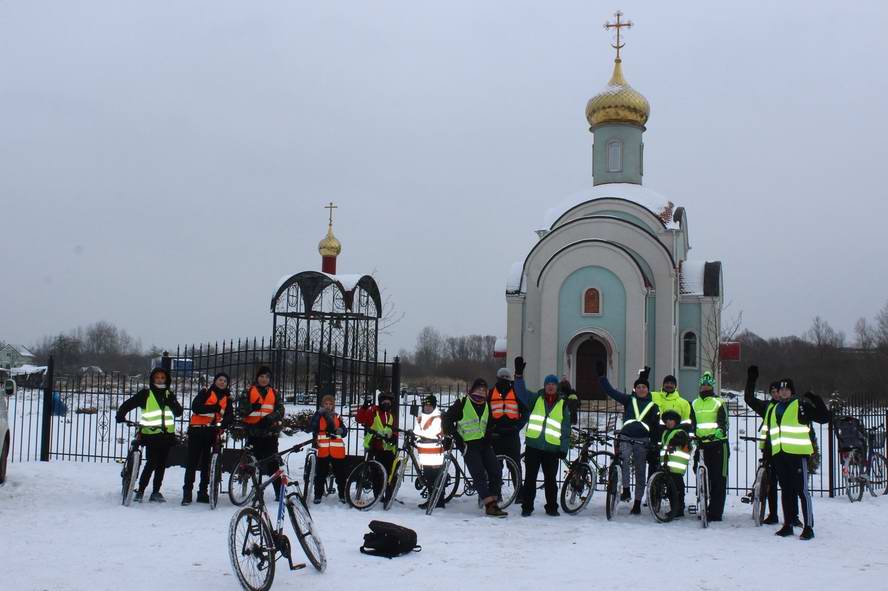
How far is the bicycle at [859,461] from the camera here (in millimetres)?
11695

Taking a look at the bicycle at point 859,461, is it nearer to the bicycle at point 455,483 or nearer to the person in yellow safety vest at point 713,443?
the person in yellow safety vest at point 713,443

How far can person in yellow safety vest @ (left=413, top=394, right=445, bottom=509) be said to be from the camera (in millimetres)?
10414

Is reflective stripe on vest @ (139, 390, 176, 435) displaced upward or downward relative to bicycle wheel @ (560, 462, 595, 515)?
upward

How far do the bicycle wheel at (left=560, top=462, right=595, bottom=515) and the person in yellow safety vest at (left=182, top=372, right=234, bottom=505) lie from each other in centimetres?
422

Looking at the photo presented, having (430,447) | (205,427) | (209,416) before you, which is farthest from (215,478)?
(430,447)

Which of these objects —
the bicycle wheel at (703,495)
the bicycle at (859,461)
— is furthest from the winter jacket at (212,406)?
the bicycle at (859,461)

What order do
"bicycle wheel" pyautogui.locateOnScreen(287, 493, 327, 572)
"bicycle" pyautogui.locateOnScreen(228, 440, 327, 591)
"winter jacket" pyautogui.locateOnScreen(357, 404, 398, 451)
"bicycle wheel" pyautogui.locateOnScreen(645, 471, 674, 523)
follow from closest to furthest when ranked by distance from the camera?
"bicycle" pyautogui.locateOnScreen(228, 440, 327, 591)
"bicycle wheel" pyautogui.locateOnScreen(287, 493, 327, 572)
"bicycle wheel" pyautogui.locateOnScreen(645, 471, 674, 523)
"winter jacket" pyautogui.locateOnScreen(357, 404, 398, 451)

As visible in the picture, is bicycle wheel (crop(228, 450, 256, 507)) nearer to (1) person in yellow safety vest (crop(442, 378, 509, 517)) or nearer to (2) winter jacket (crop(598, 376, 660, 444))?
(1) person in yellow safety vest (crop(442, 378, 509, 517))

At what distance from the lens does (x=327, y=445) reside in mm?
10500

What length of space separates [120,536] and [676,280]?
22.6 meters

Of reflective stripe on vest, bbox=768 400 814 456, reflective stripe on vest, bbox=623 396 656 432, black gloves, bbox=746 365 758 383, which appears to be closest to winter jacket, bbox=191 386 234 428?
reflective stripe on vest, bbox=623 396 656 432

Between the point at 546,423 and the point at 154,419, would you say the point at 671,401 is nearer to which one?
the point at 546,423

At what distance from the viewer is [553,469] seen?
33.4 feet

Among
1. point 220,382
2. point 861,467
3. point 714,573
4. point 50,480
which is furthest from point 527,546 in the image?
point 50,480
